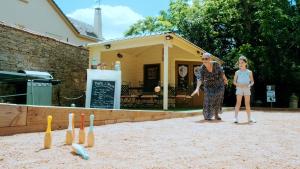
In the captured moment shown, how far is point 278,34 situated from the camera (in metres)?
17.9

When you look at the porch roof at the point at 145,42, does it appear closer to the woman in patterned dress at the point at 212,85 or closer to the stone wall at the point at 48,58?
the stone wall at the point at 48,58

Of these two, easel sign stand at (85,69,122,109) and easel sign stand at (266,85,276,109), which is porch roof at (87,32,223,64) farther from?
easel sign stand at (266,85,276,109)

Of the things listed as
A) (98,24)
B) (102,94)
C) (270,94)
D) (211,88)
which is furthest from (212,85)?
(98,24)

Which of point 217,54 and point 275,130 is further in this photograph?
point 217,54

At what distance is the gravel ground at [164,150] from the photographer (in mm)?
3967

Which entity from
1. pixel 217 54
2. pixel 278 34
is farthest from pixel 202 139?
pixel 217 54

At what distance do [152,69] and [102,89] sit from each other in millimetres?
8356

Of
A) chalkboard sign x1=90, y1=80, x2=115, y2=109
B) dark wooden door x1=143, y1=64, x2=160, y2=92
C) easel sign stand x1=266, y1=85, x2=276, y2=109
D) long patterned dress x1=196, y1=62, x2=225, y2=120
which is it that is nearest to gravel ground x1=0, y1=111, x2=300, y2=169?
long patterned dress x1=196, y1=62, x2=225, y2=120

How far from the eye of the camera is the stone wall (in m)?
9.32

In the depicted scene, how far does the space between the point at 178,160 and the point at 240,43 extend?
58.1ft

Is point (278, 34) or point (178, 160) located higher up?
point (278, 34)

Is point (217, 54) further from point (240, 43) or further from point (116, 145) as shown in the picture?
point (116, 145)

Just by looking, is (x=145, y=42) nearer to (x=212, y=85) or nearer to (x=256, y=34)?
(x=212, y=85)

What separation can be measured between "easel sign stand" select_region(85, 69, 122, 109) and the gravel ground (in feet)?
11.9
